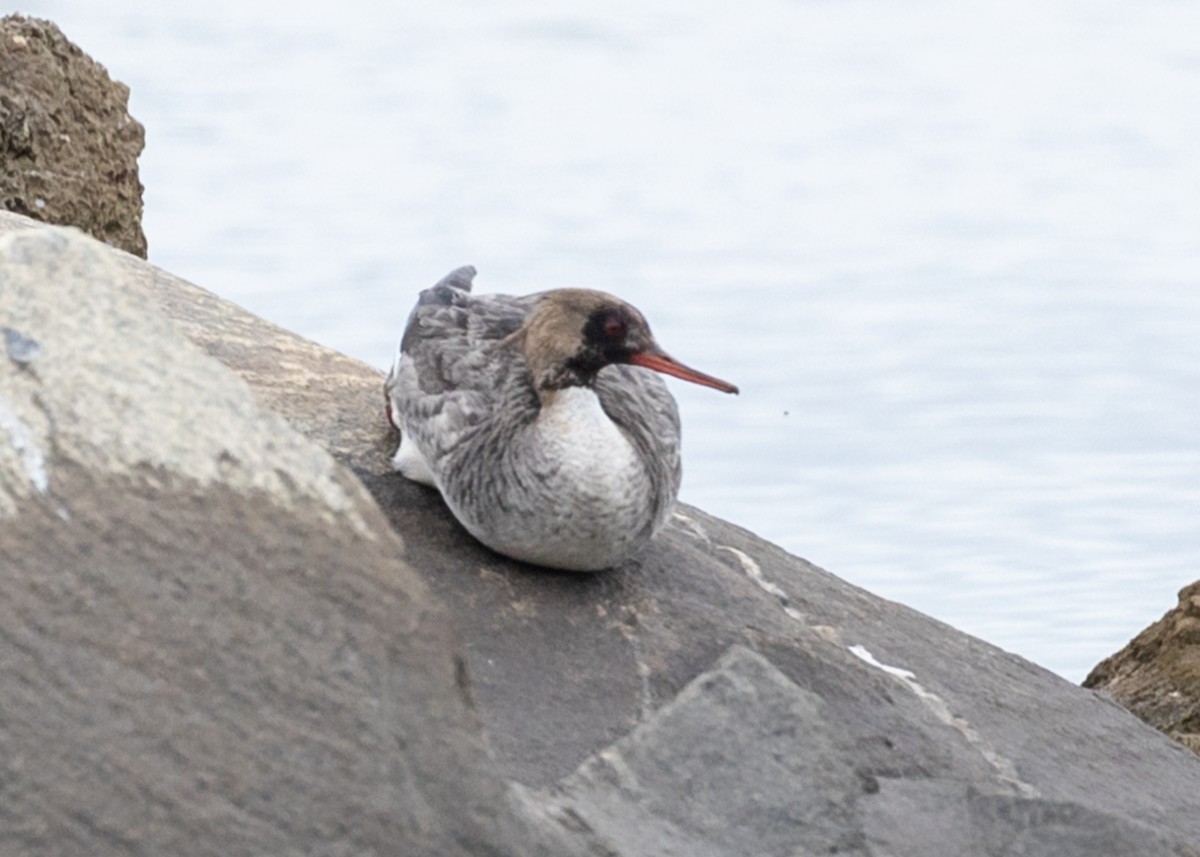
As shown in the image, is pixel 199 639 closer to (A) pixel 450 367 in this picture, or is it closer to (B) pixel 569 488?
→ (B) pixel 569 488

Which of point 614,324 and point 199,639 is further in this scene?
point 614,324

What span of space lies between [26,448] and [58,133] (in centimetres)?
610

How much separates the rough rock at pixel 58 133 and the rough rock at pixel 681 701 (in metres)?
1.73

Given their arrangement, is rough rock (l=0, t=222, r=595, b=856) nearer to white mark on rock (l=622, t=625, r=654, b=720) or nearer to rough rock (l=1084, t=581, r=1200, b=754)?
white mark on rock (l=622, t=625, r=654, b=720)

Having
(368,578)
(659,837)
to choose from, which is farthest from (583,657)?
(368,578)

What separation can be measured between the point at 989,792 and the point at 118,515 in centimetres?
270

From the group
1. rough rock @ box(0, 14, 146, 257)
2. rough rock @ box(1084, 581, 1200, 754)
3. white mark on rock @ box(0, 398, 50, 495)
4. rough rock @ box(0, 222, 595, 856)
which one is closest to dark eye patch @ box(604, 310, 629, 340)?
rough rock @ box(0, 222, 595, 856)

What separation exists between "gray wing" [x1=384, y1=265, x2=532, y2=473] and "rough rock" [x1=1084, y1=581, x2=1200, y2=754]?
3555 millimetres

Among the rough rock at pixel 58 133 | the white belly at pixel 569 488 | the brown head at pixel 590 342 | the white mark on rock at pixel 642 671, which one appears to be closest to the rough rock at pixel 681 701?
the white mark on rock at pixel 642 671

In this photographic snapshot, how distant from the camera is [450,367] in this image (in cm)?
653

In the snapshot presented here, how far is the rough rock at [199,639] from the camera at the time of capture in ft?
12.8

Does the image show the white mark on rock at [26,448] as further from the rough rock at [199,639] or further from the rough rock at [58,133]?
the rough rock at [58,133]

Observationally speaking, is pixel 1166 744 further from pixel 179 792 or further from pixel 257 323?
pixel 179 792

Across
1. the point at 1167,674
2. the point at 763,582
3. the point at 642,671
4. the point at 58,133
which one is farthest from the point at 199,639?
the point at 58,133
